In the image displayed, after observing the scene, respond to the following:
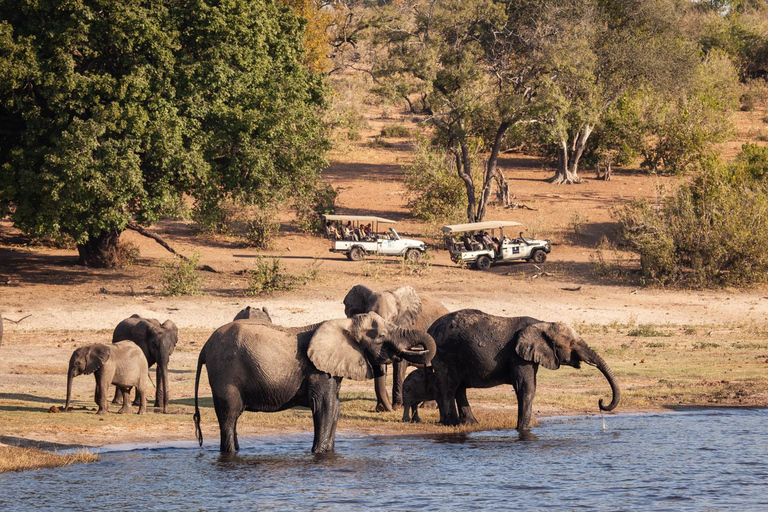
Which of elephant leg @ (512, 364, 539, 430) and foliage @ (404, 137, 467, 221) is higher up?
foliage @ (404, 137, 467, 221)

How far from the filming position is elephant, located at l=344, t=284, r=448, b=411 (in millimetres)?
16812

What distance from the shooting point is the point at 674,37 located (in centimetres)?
5581

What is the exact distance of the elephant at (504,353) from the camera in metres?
15.1

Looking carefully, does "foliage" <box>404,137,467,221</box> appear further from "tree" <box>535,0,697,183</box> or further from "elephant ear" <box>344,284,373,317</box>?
"elephant ear" <box>344,284,373,317</box>

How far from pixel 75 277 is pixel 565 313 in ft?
47.9

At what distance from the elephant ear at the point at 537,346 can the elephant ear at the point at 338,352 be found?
2800mm

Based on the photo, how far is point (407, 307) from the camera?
17312mm

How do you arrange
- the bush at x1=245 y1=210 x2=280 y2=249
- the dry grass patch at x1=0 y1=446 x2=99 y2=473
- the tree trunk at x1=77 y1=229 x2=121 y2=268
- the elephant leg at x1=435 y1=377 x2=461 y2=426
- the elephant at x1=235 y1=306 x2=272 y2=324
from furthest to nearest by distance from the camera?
the bush at x1=245 y1=210 x2=280 y2=249
the tree trunk at x1=77 y1=229 x2=121 y2=268
the elephant at x1=235 y1=306 x2=272 y2=324
the elephant leg at x1=435 y1=377 x2=461 y2=426
the dry grass patch at x1=0 y1=446 x2=99 y2=473

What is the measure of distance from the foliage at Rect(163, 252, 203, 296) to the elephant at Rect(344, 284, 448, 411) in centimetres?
1155

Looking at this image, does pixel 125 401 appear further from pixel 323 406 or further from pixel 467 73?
pixel 467 73

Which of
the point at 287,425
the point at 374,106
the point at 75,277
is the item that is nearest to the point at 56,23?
the point at 75,277

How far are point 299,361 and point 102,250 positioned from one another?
67.7ft

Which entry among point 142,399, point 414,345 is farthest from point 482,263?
point 414,345

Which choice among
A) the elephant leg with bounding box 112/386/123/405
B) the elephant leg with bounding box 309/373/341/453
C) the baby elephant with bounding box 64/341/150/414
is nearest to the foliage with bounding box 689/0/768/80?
the elephant leg with bounding box 112/386/123/405
